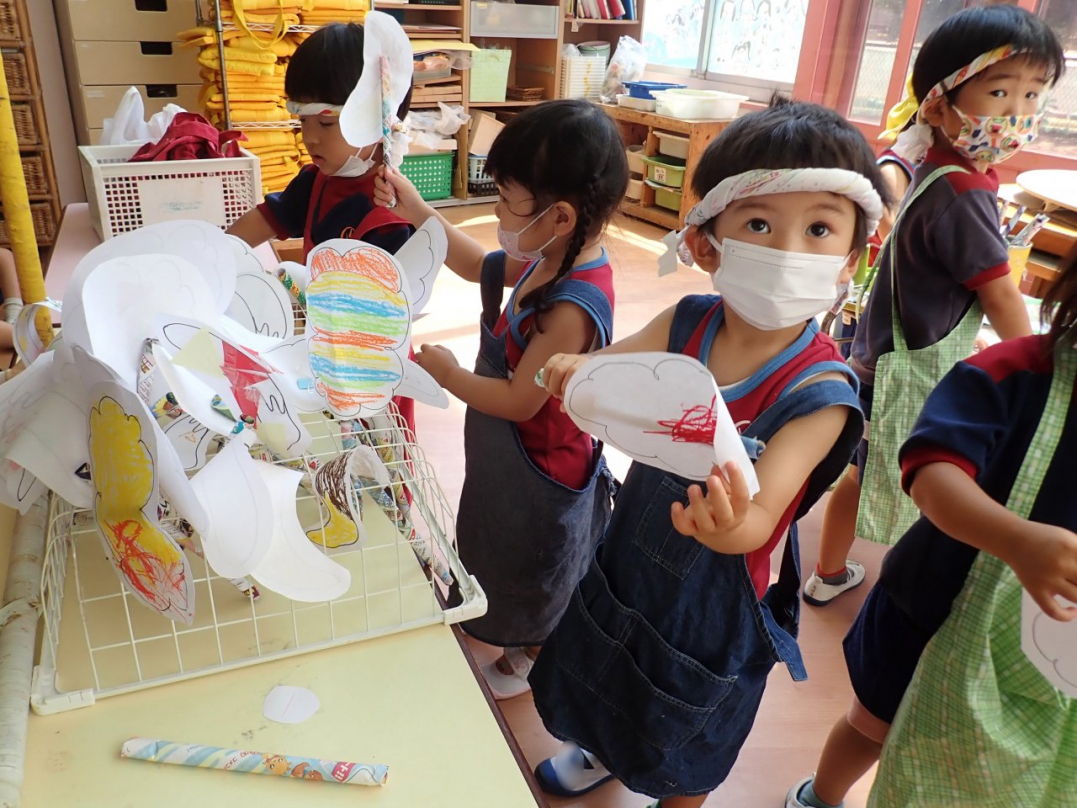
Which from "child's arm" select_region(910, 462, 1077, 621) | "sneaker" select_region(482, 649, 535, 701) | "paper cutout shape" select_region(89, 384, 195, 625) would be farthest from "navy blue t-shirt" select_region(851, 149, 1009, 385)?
"paper cutout shape" select_region(89, 384, 195, 625)

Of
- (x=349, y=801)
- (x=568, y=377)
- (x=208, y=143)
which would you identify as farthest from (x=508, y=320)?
(x=208, y=143)

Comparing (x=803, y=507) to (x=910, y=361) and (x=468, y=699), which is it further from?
(x=910, y=361)

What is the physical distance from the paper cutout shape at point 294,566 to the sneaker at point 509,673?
0.90 m

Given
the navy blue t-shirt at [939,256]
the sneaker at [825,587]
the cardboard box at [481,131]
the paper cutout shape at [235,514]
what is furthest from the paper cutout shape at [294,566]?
the cardboard box at [481,131]

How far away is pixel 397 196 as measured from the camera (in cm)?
131

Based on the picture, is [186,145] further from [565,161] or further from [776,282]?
[776,282]

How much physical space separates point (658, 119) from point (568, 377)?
4.31 m

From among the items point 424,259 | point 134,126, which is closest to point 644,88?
point 134,126

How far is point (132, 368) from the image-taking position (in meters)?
0.67

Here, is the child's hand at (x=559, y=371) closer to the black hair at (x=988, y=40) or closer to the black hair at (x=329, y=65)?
the black hair at (x=329, y=65)

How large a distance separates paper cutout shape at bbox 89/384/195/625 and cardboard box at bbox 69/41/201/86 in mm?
3377

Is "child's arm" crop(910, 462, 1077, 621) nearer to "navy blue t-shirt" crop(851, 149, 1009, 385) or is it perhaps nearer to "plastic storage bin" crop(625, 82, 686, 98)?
"navy blue t-shirt" crop(851, 149, 1009, 385)

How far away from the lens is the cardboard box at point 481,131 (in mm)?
4738

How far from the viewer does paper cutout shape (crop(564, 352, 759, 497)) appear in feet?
2.04
